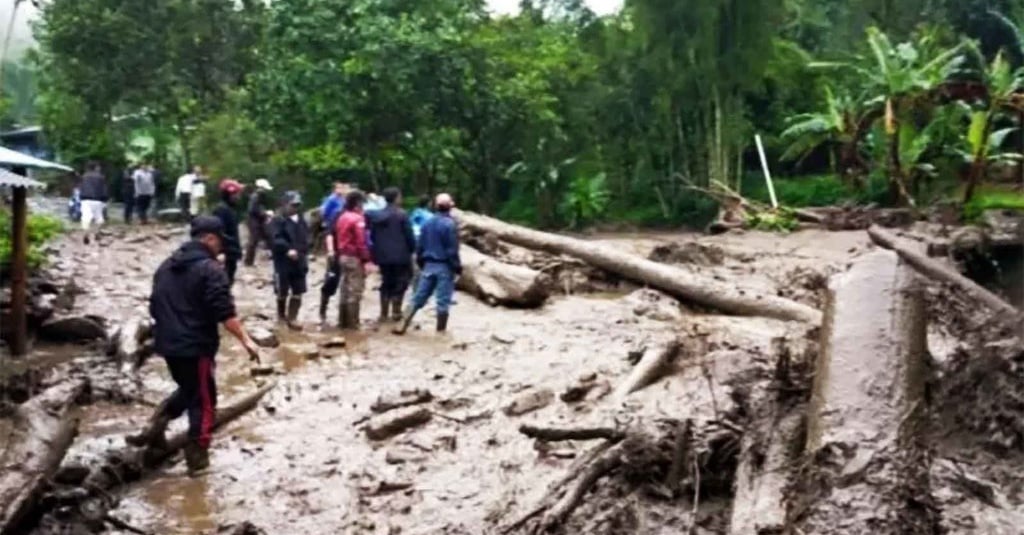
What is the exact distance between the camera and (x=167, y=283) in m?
7.67

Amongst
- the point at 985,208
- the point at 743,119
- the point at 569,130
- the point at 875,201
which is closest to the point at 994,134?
the point at 985,208

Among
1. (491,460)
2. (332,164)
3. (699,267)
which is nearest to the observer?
(491,460)

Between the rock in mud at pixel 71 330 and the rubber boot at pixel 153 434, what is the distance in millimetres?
5112

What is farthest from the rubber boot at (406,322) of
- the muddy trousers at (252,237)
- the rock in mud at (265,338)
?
the muddy trousers at (252,237)

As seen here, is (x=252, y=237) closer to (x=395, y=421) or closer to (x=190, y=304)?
(x=395, y=421)

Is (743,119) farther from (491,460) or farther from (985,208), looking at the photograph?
(491,460)

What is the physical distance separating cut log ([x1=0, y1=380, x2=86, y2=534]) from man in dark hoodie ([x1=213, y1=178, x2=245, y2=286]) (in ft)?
17.7

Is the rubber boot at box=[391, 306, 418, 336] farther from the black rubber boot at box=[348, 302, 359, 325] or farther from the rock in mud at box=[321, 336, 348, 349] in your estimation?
the rock in mud at box=[321, 336, 348, 349]

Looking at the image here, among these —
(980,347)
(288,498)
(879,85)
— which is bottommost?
(288,498)

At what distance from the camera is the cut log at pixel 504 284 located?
1521cm

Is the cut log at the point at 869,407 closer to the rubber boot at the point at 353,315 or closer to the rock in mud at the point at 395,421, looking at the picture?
the rock in mud at the point at 395,421

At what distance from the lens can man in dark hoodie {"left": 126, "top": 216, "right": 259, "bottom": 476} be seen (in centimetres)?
757

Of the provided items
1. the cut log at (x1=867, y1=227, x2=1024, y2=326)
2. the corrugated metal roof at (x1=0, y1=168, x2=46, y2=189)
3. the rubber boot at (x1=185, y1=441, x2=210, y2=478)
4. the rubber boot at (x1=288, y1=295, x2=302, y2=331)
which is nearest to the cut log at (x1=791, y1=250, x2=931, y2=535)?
the cut log at (x1=867, y1=227, x2=1024, y2=326)

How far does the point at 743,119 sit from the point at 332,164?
11259 millimetres
